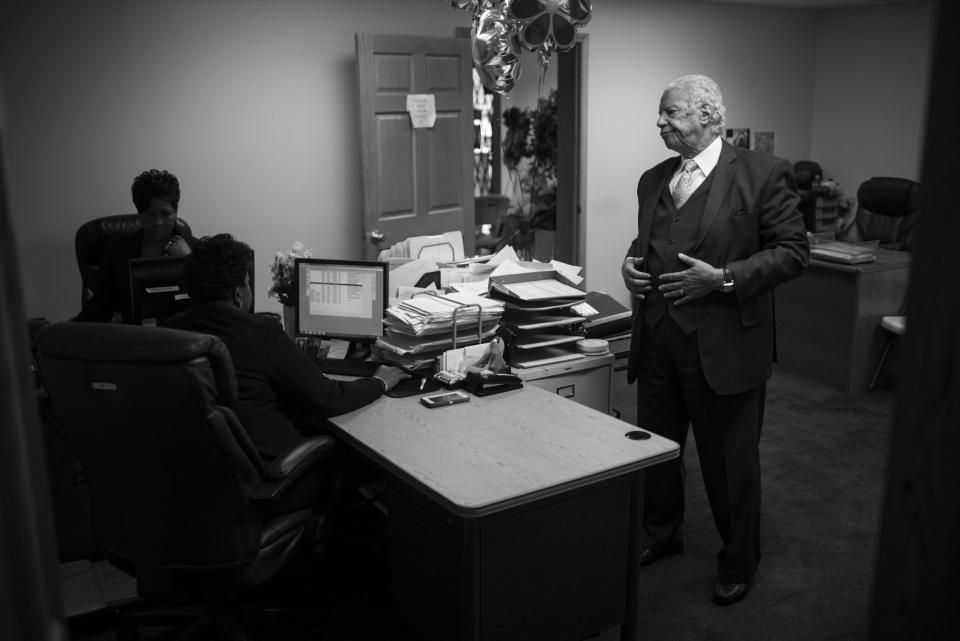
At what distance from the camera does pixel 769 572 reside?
3.11m

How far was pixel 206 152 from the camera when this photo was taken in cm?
486

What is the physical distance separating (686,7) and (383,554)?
523 cm

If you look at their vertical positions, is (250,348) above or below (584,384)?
above

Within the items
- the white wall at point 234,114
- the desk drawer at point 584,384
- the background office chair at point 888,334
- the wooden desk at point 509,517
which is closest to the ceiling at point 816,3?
the white wall at point 234,114

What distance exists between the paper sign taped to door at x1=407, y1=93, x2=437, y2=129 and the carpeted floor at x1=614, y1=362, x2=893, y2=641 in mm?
2158

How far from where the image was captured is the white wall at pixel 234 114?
14.5 feet

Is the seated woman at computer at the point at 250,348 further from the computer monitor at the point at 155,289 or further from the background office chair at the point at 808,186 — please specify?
the background office chair at the point at 808,186

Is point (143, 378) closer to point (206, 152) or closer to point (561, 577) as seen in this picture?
point (561, 577)

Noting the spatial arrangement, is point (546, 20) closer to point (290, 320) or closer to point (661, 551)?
point (290, 320)

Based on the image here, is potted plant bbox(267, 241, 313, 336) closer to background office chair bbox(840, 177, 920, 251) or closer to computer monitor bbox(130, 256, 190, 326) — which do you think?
computer monitor bbox(130, 256, 190, 326)

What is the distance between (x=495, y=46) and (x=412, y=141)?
7.67ft

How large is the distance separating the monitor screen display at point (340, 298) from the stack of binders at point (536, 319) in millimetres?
456

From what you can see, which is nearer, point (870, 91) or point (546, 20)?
point (546, 20)

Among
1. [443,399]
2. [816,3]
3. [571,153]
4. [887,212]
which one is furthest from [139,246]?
[816,3]
